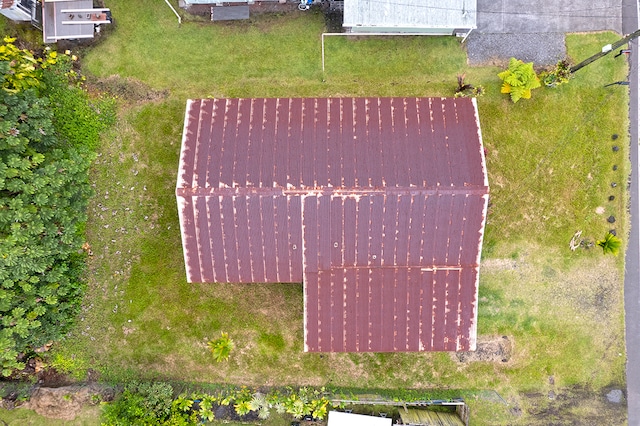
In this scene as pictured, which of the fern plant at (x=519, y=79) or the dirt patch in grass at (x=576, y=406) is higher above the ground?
the fern plant at (x=519, y=79)

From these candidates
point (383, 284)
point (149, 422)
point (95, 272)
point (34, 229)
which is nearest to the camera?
point (34, 229)

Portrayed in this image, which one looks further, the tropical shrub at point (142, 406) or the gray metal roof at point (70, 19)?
the gray metal roof at point (70, 19)

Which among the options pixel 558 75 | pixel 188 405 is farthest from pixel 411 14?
pixel 188 405

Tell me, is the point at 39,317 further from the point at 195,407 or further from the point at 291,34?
the point at 291,34

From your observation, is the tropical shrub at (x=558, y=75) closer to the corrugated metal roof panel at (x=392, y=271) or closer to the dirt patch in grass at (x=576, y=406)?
the corrugated metal roof panel at (x=392, y=271)

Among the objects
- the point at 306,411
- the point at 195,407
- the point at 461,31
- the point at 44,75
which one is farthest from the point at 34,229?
the point at 461,31

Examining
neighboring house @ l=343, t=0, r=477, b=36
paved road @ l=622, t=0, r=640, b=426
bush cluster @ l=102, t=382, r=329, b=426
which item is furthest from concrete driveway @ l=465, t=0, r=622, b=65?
bush cluster @ l=102, t=382, r=329, b=426

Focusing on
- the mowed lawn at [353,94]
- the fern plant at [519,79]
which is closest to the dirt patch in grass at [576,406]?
the mowed lawn at [353,94]
